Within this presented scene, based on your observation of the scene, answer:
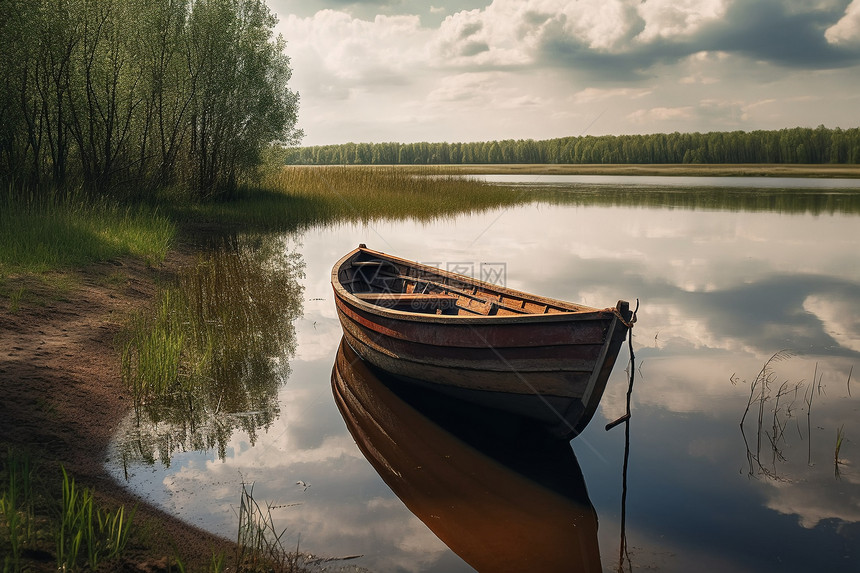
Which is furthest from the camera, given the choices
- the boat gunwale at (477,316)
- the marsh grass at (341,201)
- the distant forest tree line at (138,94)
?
the marsh grass at (341,201)

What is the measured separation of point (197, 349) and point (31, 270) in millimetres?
3182

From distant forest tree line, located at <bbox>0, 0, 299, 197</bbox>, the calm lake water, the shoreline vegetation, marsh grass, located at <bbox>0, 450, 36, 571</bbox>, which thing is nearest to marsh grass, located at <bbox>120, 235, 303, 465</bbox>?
the calm lake water

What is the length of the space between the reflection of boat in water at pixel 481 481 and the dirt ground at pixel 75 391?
5.51ft

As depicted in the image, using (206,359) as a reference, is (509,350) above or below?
above

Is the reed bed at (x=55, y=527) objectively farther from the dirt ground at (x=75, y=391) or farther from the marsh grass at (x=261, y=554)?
the marsh grass at (x=261, y=554)

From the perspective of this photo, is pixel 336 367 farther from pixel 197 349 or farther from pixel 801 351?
pixel 801 351

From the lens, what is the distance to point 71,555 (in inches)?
127

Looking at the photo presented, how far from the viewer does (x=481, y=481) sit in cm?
521

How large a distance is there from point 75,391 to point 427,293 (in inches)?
192

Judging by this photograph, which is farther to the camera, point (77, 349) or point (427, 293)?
point (427, 293)

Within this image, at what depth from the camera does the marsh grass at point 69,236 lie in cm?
927

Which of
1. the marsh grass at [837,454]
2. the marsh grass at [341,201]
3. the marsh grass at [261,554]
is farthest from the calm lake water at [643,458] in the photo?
the marsh grass at [341,201]

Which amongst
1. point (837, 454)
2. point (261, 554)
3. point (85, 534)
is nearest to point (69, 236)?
point (85, 534)

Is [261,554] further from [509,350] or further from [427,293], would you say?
[427,293]
